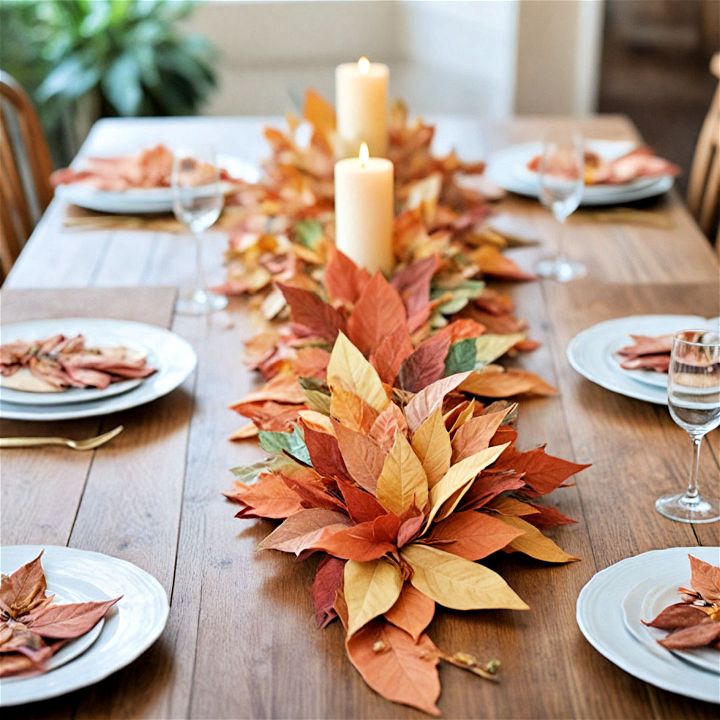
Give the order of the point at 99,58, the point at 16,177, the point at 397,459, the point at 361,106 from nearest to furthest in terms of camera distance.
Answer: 1. the point at 397,459
2. the point at 361,106
3. the point at 16,177
4. the point at 99,58

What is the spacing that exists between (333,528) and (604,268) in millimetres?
941

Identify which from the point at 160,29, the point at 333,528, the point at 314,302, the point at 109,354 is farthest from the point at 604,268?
the point at 160,29

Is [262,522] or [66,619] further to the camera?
[262,522]

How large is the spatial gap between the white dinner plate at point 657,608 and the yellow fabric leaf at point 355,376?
0.31 meters

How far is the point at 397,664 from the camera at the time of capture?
852 millimetres

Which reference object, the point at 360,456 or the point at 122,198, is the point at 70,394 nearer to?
the point at 360,456

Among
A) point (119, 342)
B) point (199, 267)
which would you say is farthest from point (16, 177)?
point (119, 342)

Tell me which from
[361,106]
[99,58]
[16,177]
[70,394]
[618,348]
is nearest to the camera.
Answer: [70,394]

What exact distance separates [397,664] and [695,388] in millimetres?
369

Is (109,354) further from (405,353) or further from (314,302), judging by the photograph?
(405,353)

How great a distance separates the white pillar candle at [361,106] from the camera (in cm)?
175

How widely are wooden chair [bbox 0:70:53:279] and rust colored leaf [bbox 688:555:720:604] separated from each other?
1.55m

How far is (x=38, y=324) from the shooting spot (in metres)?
1.47

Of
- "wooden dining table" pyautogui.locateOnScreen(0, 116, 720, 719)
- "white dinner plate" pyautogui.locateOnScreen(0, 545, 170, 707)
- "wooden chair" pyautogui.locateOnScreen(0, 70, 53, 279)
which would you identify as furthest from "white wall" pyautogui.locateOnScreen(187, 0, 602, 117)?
"white dinner plate" pyautogui.locateOnScreen(0, 545, 170, 707)
